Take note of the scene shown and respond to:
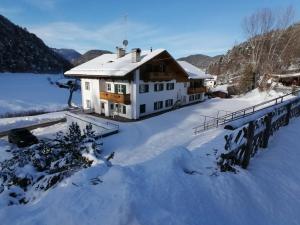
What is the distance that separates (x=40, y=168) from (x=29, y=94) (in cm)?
4127

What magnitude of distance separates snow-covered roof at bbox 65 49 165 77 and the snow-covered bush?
605 inches

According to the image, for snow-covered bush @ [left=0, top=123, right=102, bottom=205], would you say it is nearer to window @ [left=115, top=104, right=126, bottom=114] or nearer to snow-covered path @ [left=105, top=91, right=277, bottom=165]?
snow-covered path @ [left=105, top=91, right=277, bottom=165]

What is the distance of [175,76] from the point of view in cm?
3120

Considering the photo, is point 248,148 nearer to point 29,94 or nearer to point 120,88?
point 120,88

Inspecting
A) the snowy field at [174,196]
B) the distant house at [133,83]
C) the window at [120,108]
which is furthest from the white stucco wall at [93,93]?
the snowy field at [174,196]

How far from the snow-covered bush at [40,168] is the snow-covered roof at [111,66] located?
15371 millimetres

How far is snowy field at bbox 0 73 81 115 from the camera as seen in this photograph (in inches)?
1427

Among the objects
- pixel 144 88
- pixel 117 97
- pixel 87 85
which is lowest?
pixel 117 97

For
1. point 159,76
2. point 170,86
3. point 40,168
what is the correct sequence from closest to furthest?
1. point 40,168
2. point 159,76
3. point 170,86

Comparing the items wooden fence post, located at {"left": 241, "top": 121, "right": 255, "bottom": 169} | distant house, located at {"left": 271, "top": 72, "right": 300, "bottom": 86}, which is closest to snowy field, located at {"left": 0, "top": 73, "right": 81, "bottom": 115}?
wooden fence post, located at {"left": 241, "top": 121, "right": 255, "bottom": 169}

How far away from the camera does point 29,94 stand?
4166 centimetres

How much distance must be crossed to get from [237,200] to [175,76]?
2811 centimetres

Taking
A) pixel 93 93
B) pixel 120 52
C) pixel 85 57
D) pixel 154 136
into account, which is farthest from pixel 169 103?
pixel 85 57

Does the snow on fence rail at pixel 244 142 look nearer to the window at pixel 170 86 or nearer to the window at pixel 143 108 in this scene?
the window at pixel 143 108
